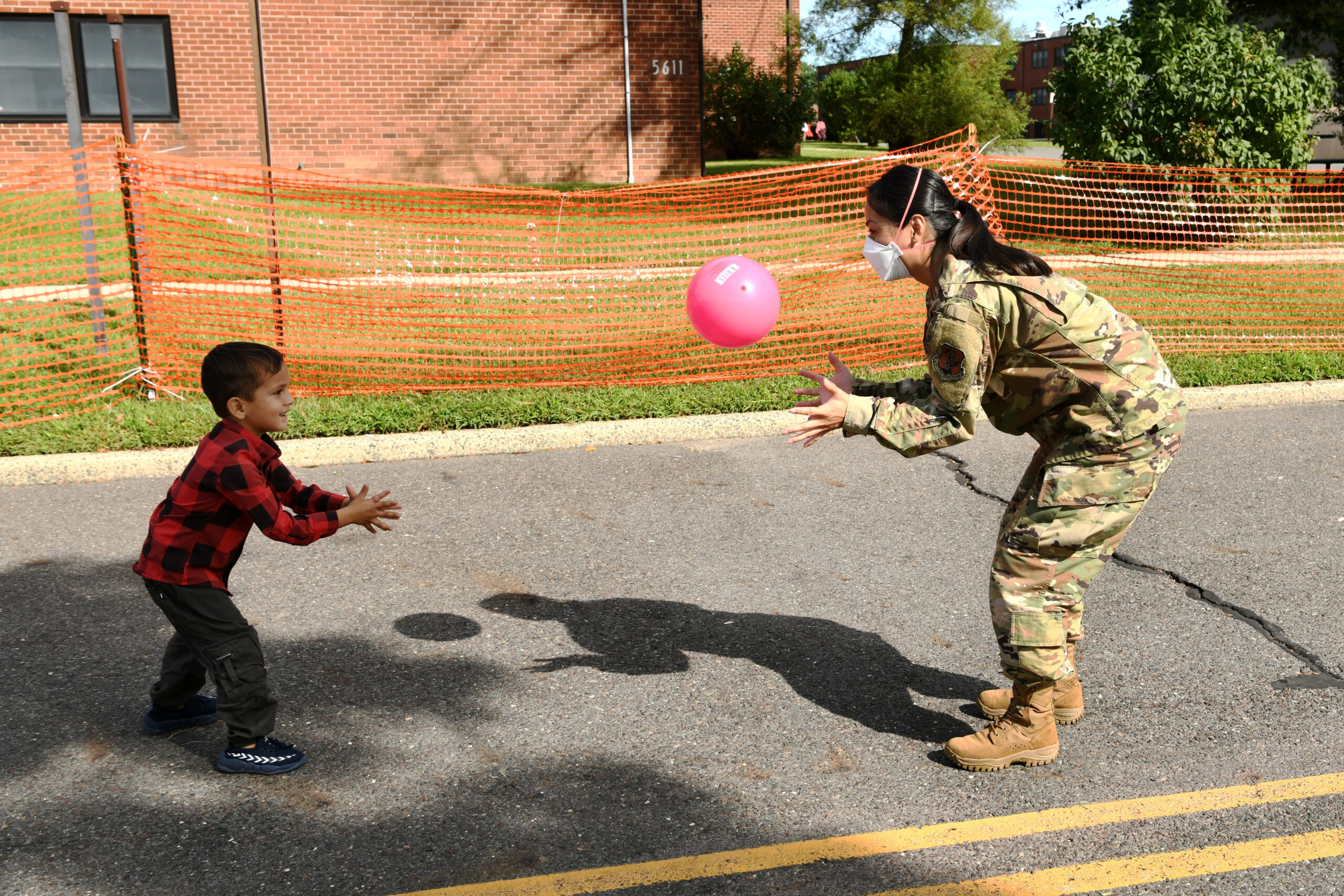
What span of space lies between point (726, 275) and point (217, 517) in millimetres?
1920

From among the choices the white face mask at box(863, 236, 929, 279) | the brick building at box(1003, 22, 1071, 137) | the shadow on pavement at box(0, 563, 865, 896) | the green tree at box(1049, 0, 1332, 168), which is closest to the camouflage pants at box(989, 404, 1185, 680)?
the white face mask at box(863, 236, 929, 279)

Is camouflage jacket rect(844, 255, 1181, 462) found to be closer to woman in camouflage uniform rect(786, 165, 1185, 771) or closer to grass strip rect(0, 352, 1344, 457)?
woman in camouflage uniform rect(786, 165, 1185, 771)

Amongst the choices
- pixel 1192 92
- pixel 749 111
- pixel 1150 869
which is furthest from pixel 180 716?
pixel 749 111

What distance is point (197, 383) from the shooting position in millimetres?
7922

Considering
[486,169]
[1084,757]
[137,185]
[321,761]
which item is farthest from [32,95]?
[1084,757]

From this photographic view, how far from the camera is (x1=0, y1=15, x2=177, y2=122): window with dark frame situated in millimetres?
19125

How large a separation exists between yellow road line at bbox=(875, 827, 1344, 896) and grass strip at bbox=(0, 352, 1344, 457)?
4788 millimetres

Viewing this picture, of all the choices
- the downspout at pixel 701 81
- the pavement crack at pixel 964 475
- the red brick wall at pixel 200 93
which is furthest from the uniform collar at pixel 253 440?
the downspout at pixel 701 81

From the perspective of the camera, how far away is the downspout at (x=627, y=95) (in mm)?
21094

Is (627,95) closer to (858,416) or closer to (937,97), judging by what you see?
(937,97)

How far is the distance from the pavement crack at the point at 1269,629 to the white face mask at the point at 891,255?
2.06 m

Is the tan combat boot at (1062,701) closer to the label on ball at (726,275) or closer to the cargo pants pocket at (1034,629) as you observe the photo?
the cargo pants pocket at (1034,629)

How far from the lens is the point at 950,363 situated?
329cm

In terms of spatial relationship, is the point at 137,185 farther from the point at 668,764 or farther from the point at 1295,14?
the point at 1295,14
